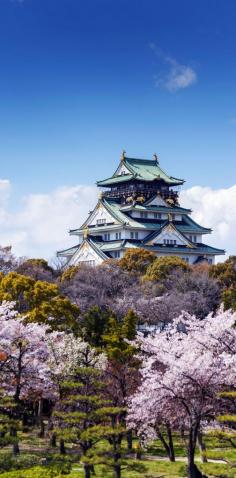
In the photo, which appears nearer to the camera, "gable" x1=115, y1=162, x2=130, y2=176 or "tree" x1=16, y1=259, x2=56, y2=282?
"tree" x1=16, y1=259, x2=56, y2=282

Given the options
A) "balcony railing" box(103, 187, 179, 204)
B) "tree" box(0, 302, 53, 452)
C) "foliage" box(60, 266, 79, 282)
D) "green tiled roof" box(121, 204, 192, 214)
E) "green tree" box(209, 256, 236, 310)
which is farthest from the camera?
"balcony railing" box(103, 187, 179, 204)

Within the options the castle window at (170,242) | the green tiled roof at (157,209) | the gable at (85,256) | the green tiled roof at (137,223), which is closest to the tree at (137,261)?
the gable at (85,256)

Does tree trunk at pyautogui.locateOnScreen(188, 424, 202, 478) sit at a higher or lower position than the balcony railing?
lower

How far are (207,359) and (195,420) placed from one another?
209 centimetres

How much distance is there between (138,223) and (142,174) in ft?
35.4

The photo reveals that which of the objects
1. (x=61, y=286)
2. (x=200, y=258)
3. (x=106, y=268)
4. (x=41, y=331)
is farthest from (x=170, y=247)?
(x=41, y=331)

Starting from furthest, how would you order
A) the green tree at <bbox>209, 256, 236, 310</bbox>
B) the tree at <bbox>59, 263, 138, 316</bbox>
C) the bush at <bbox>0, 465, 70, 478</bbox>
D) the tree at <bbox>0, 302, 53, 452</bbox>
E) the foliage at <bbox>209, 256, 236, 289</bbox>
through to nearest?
the foliage at <bbox>209, 256, 236, 289</bbox>, the green tree at <bbox>209, 256, 236, 310</bbox>, the tree at <bbox>59, 263, 138, 316</bbox>, the tree at <bbox>0, 302, 53, 452</bbox>, the bush at <bbox>0, 465, 70, 478</bbox>

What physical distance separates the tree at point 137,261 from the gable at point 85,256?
393 inches

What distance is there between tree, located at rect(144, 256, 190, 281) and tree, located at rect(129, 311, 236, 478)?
34942 millimetres

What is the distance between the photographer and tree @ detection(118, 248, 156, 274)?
6738 cm

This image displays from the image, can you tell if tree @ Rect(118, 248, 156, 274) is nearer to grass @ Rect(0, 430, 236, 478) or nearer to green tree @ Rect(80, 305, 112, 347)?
green tree @ Rect(80, 305, 112, 347)

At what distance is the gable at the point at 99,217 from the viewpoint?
84.6m

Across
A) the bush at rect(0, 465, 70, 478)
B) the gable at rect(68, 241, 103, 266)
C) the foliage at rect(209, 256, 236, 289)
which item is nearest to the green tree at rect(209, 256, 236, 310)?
the foliage at rect(209, 256, 236, 289)

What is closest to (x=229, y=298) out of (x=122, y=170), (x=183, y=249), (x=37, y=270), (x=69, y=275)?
(x=69, y=275)
